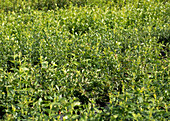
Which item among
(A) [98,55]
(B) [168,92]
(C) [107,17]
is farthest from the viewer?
(C) [107,17]

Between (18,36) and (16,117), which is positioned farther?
(18,36)

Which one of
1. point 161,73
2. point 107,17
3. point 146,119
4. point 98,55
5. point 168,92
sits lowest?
point 146,119

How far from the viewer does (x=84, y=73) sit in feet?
12.3

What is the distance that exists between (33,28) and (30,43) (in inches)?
28.1

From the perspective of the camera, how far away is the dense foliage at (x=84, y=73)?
9.80 feet

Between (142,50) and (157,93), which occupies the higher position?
(142,50)

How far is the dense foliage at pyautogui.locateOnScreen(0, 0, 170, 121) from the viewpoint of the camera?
2.99 metres

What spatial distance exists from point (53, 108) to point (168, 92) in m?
1.71

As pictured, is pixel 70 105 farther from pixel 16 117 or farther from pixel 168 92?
pixel 168 92

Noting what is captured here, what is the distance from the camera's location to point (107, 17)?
19.2ft

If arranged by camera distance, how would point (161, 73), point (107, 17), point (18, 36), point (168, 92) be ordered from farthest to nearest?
1. point (107, 17)
2. point (18, 36)
3. point (161, 73)
4. point (168, 92)

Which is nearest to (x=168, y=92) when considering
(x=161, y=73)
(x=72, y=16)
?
(x=161, y=73)

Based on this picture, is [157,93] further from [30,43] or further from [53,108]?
[30,43]

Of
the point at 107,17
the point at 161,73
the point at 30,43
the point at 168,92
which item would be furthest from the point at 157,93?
the point at 107,17
